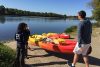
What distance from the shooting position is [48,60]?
10867 mm

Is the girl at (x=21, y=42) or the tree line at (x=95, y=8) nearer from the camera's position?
the girl at (x=21, y=42)

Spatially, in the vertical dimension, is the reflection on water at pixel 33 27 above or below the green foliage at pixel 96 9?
below

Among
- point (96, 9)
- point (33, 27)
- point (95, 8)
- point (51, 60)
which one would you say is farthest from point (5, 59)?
point (33, 27)

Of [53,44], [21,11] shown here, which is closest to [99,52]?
[53,44]

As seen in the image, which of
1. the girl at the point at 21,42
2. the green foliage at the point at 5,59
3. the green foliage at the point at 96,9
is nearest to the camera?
the green foliage at the point at 5,59

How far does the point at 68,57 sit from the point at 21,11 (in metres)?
137

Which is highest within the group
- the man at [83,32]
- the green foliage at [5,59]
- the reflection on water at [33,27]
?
the man at [83,32]

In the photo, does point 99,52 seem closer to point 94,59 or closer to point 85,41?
point 94,59

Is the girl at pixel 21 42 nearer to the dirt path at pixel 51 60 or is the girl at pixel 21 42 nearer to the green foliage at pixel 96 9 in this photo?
the dirt path at pixel 51 60

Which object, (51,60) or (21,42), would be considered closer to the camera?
(21,42)

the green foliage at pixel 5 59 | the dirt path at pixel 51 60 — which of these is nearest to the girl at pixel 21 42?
the green foliage at pixel 5 59

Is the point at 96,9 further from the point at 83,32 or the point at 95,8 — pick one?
the point at 83,32

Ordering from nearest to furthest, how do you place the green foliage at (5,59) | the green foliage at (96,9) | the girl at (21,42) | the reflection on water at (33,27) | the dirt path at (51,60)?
the green foliage at (5,59) < the girl at (21,42) < the dirt path at (51,60) < the reflection on water at (33,27) < the green foliage at (96,9)

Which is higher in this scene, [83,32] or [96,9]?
[96,9]
